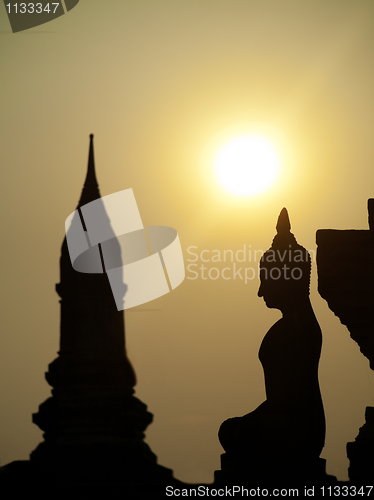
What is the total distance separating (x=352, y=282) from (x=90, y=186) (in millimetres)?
4657

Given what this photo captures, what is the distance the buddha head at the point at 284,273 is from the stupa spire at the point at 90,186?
143 inches

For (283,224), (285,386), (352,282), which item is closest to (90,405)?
(285,386)

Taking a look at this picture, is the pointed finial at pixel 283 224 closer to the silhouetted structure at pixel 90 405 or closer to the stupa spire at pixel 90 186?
the silhouetted structure at pixel 90 405

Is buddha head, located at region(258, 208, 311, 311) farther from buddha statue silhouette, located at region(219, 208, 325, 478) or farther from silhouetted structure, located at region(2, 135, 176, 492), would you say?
silhouetted structure, located at region(2, 135, 176, 492)

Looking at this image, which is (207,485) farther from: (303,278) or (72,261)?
(72,261)

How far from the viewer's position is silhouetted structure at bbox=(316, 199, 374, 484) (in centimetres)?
524

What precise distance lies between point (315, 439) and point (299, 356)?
0.91m

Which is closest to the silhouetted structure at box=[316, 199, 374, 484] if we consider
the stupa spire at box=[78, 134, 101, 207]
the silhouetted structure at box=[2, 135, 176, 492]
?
the silhouetted structure at box=[2, 135, 176, 492]

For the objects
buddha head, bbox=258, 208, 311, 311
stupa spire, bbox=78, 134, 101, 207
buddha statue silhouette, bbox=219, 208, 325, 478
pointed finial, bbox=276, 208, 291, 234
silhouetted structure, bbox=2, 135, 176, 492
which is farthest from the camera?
stupa spire, bbox=78, 134, 101, 207

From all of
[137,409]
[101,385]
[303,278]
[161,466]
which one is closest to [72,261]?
[101,385]

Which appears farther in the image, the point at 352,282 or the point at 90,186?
the point at 90,186

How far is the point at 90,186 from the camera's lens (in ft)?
25.4

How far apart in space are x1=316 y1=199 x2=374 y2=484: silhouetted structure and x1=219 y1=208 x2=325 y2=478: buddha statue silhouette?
30 centimetres

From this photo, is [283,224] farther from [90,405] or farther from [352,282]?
[90,405]
